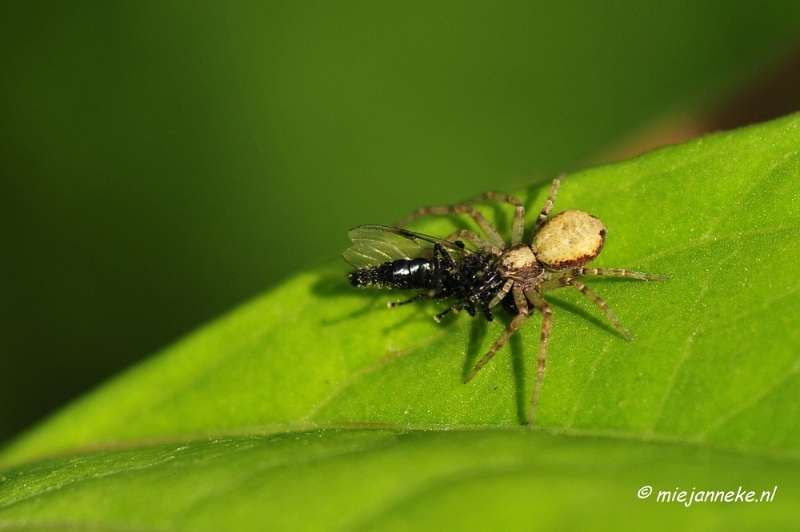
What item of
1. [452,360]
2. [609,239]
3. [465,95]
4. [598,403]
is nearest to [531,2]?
[465,95]

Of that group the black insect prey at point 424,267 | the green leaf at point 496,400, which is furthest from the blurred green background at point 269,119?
the green leaf at point 496,400

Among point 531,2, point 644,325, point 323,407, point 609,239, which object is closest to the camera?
point 644,325

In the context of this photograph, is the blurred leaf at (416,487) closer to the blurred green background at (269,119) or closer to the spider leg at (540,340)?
the spider leg at (540,340)

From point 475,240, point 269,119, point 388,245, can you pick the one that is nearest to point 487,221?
point 475,240

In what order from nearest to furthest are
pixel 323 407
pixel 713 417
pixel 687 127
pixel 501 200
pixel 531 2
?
1. pixel 713 417
2. pixel 323 407
3. pixel 501 200
4. pixel 687 127
5. pixel 531 2

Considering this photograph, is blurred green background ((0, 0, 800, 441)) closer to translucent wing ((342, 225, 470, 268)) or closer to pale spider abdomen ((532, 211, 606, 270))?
pale spider abdomen ((532, 211, 606, 270))

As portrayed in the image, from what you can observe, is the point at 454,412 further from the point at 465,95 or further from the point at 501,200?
the point at 465,95
